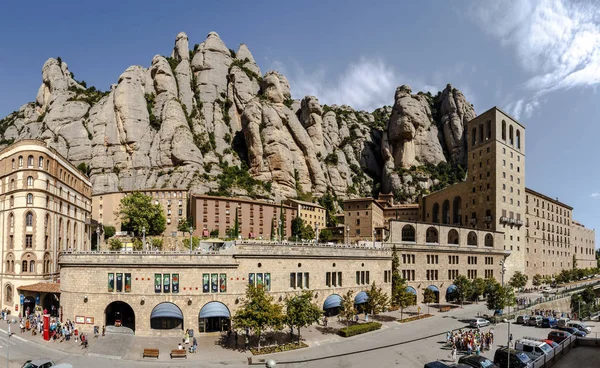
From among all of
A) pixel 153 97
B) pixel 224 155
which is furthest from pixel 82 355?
pixel 153 97

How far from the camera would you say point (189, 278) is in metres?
45.7

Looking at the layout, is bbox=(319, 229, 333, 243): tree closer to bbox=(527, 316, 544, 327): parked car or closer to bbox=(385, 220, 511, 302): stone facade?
bbox=(385, 220, 511, 302): stone facade

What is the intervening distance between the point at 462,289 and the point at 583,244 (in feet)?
350

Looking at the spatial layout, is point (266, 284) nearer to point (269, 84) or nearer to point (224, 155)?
point (224, 155)

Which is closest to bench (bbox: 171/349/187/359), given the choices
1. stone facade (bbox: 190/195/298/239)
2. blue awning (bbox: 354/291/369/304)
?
blue awning (bbox: 354/291/369/304)

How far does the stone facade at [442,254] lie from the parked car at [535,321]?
17317 mm

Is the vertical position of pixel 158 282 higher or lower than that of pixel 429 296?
higher

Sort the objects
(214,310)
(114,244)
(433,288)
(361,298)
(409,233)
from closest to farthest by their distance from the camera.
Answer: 1. (214,310)
2. (361,298)
3. (433,288)
4. (409,233)
5. (114,244)

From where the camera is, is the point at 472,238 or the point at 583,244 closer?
the point at 472,238

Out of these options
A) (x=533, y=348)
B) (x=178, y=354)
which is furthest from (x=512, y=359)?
(x=178, y=354)

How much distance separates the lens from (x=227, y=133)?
5842 inches

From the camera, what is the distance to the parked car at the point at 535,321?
2170 inches

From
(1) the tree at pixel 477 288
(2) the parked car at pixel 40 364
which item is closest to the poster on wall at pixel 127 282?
(2) the parked car at pixel 40 364

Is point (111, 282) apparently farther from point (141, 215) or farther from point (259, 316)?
point (141, 215)
